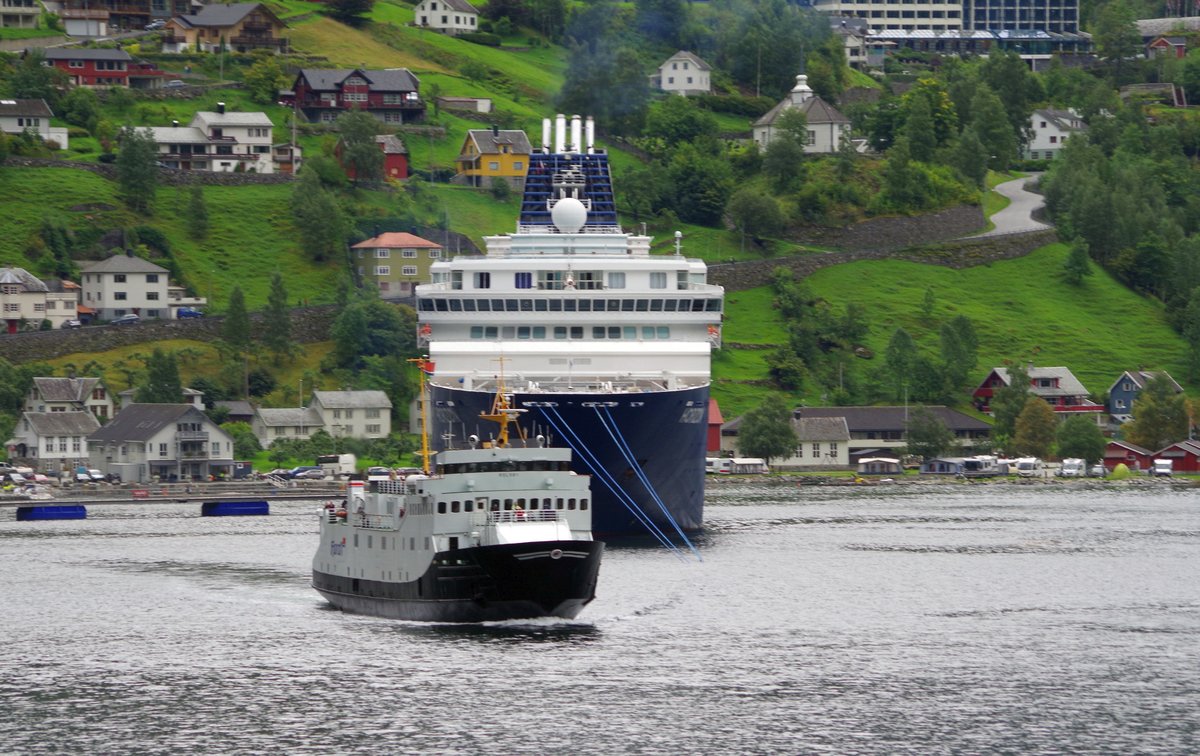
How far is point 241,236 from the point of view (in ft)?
600

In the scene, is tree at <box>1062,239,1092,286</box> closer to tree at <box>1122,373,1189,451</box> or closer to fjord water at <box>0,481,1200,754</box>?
tree at <box>1122,373,1189,451</box>

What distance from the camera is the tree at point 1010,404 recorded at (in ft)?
550

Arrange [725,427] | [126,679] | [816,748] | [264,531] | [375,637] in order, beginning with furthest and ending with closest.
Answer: [725,427] < [264,531] < [375,637] < [126,679] < [816,748]

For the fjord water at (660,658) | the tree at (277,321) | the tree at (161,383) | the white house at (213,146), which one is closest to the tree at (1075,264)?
the white house at (213,146)

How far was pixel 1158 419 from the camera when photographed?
16625cm

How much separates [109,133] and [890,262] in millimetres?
68026

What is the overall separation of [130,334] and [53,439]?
1356 cm

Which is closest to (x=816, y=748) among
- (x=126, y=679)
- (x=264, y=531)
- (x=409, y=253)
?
(x=126, y=679)

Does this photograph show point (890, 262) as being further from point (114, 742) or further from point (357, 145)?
point (114, 742)

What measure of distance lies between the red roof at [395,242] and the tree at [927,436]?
41390 millimetres

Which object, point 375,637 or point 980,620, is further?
point 980,620

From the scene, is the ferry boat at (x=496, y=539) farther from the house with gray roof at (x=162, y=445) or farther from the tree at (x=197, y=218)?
the tree at (x=197, y=218)

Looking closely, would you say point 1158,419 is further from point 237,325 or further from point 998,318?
point 237,325

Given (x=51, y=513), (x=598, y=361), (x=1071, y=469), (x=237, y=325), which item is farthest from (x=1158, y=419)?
(x=51, y=513)
